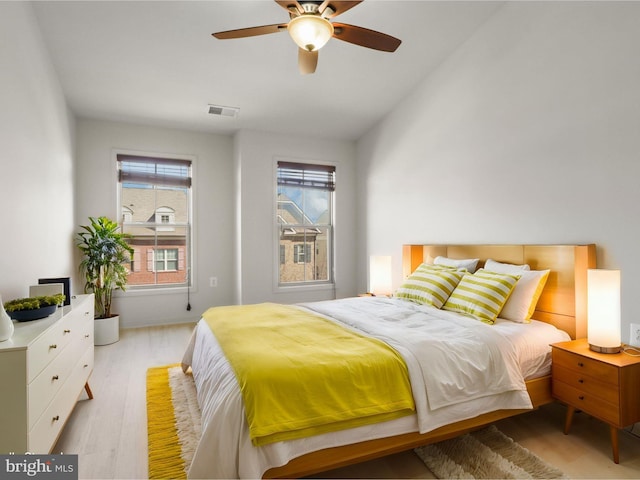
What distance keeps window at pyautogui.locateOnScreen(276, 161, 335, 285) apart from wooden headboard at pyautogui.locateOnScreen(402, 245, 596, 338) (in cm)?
279

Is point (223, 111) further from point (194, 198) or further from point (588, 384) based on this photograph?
point (588, 384)

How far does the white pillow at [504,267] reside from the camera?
8.61 ft

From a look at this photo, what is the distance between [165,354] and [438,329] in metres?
2.78

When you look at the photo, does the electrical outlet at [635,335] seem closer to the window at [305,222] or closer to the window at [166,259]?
the window at [305,222]

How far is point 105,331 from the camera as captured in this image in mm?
3846

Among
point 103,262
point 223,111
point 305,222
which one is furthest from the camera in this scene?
point 305,222

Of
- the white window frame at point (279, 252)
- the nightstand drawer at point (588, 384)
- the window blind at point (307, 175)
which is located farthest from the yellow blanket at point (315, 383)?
the window blind at point (307, 175)

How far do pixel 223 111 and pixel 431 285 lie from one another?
3.21 metres

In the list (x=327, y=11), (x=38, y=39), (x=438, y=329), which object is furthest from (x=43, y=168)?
(x=438, y=329)

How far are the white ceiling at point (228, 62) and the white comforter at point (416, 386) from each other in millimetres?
2473

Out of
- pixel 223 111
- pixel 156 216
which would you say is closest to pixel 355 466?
pixel 223 111

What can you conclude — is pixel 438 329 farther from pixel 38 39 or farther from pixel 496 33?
pixel 38 39

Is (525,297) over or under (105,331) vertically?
over

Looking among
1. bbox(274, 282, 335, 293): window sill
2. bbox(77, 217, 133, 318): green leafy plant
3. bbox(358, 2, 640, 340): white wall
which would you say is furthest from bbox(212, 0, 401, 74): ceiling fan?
bbox(274, 282, 335, 293): window sill
